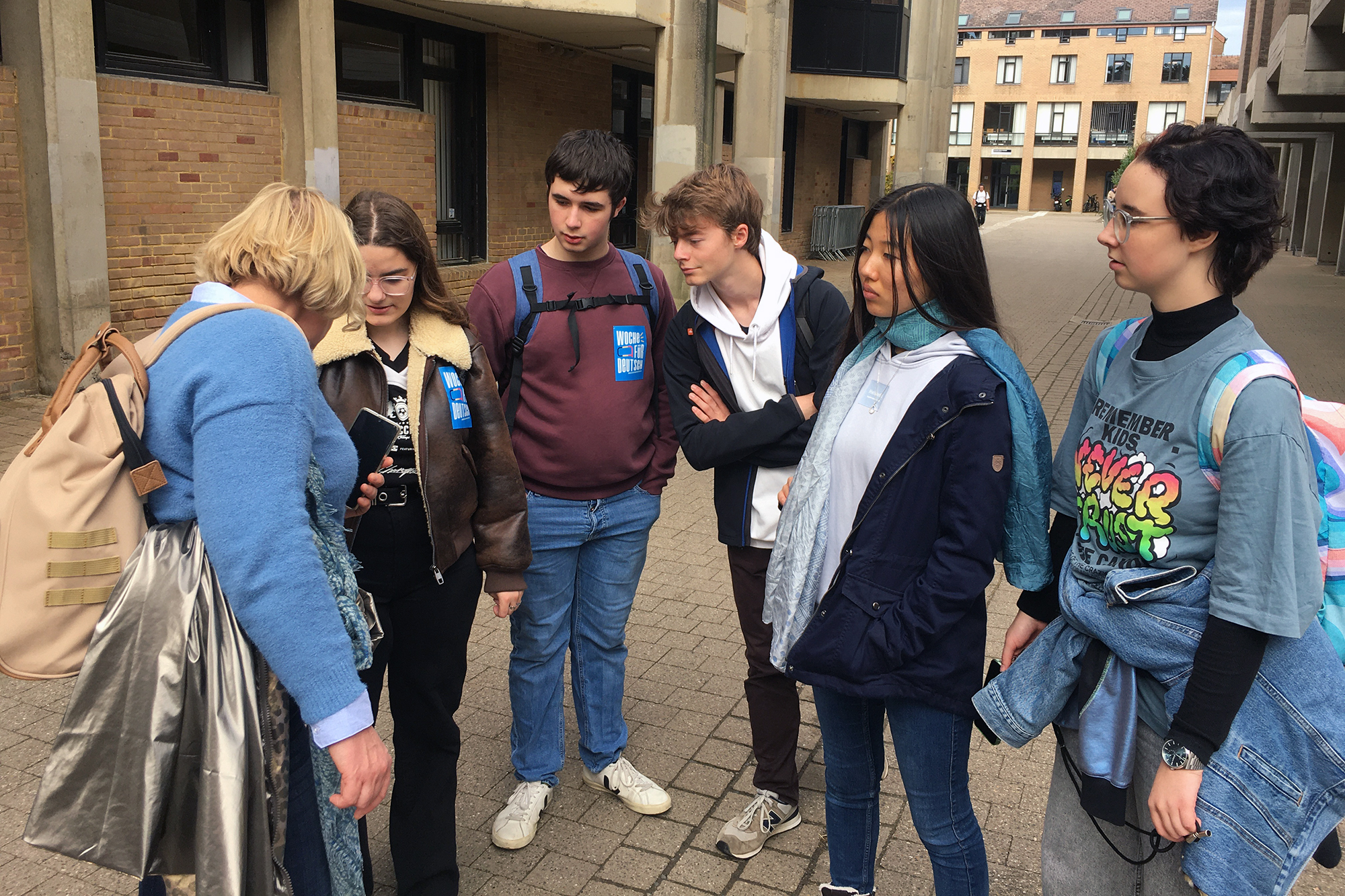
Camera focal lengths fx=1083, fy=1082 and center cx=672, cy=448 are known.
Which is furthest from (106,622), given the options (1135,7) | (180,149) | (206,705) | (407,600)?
(1135,7)

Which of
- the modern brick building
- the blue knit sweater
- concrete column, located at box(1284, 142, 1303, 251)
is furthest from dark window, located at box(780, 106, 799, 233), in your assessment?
the blue knit sweater

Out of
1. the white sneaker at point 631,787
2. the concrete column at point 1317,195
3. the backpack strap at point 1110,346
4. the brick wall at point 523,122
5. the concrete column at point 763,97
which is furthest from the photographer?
the concrete column at point 1317,195

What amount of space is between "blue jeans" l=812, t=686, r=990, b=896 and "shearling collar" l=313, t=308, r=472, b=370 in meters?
1.27

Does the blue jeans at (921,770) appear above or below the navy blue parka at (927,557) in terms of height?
below

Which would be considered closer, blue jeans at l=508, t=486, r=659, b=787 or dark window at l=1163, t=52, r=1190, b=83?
blue jeans at l=508, t=486, r=659, b=787

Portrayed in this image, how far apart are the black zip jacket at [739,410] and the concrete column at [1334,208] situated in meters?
29.3

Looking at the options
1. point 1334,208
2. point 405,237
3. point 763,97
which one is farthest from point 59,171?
point 1334,208

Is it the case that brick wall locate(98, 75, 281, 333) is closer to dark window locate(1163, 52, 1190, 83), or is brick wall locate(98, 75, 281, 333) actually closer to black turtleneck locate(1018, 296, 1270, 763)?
black turtleneck locate(1018, 296, 1270, 763)

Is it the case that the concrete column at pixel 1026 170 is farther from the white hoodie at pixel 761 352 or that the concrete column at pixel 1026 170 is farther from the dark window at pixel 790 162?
the white hoodie at pixel 761 352

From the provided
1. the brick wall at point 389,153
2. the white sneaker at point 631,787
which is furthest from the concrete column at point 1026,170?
the white sneaker at point 631,787

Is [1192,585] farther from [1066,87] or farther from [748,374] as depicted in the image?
[1066,87]

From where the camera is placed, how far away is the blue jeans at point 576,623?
336 cm

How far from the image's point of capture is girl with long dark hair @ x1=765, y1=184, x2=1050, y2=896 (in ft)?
7.65

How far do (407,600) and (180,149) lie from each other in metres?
8.15
